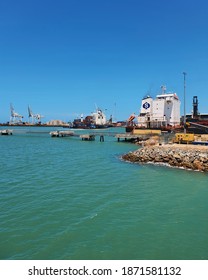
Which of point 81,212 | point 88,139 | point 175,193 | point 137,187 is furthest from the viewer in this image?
point 88,139

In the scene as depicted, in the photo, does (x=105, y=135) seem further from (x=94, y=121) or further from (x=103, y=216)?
(x=94, y=121)

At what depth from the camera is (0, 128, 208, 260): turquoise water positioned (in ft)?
32.5

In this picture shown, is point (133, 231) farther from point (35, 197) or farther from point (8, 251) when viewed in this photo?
point (35, 197)

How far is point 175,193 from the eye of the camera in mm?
17297

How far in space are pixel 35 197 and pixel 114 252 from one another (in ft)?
25.3

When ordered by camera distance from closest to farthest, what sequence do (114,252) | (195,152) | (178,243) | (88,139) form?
(114,252) < (178,243) < (195,152) < (88,139)

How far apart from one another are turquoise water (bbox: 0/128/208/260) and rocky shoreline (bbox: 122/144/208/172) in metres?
3.73

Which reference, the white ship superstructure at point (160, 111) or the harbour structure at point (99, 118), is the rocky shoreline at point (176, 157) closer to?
the white ship superstructure at point (160, 111)

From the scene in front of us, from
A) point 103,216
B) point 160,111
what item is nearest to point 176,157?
point 103,216

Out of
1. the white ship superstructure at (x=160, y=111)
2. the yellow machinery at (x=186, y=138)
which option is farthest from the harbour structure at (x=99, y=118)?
the yellow machinery at (x=186, y=138)

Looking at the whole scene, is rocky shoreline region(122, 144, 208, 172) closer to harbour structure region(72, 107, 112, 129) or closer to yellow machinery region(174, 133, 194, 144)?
yellow machinery region(174, 133, 194, 144)

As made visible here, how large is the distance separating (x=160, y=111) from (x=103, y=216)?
7236cm

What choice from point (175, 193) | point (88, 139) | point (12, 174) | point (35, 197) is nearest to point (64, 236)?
point (35, 197)

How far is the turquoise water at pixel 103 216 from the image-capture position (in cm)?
990
